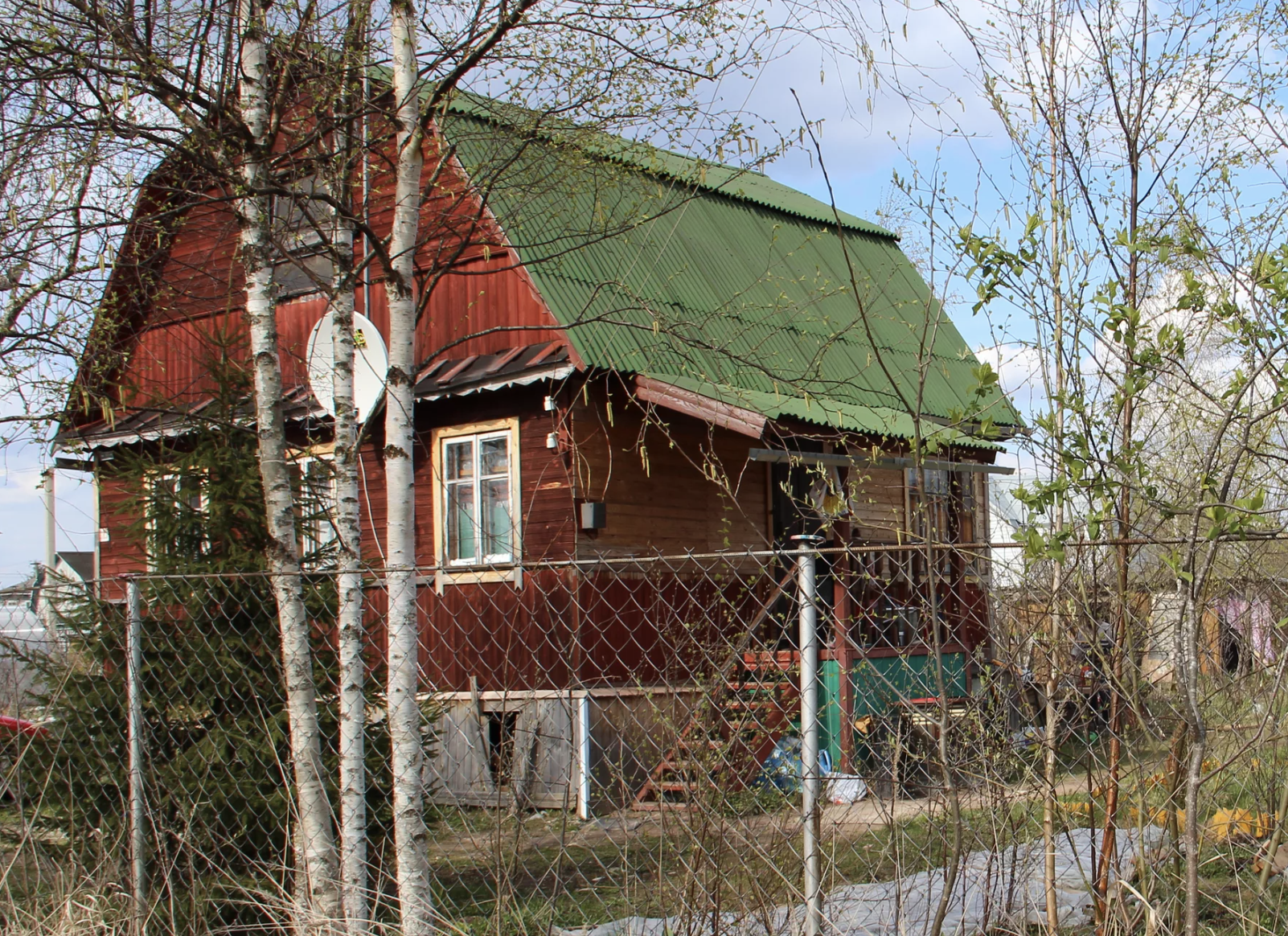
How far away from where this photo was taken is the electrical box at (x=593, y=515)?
10.8 m

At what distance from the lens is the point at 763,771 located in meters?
4.16

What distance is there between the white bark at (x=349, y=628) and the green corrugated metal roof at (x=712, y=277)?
2.48ft

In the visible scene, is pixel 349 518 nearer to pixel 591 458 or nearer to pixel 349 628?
pixel 349 628

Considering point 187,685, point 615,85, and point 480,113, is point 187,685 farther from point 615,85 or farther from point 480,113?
point 615,85

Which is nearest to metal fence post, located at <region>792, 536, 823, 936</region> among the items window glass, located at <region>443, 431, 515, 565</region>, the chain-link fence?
the chain-link fence

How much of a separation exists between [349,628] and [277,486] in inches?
32.2

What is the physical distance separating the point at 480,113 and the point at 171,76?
1.41 m

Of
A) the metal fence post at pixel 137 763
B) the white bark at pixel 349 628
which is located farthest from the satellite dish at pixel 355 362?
the metal fence post at pixel 137 763

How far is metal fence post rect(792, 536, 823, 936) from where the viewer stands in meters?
2.88

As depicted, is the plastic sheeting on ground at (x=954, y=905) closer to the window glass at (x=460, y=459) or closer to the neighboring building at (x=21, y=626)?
the neighboring building at (x=21, y=626)

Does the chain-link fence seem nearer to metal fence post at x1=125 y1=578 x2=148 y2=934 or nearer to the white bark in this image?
metal fence post at x1=125 y1=578 x2=148 y2=934

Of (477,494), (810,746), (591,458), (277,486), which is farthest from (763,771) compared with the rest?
(477,494)

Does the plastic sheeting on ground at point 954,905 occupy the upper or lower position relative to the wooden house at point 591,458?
lower

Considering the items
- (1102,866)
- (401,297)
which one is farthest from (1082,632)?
(401,297)
